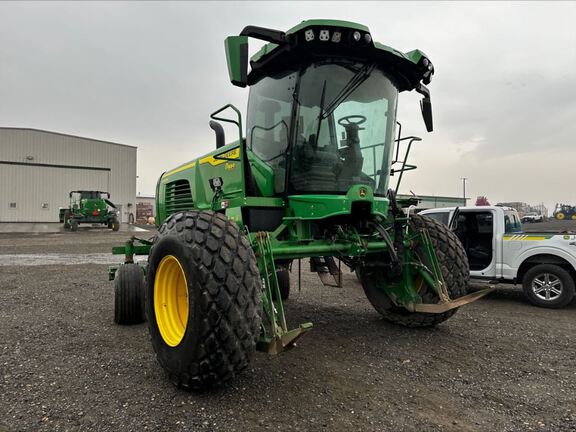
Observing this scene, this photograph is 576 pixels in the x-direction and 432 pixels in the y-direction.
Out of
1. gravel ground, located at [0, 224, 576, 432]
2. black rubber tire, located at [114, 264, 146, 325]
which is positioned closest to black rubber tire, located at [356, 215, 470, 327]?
gravel ground, located at [0, 224, 576, 432]

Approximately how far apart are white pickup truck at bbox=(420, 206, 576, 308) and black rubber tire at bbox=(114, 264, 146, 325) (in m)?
5.58

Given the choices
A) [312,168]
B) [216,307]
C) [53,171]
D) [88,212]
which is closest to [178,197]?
[312,168]

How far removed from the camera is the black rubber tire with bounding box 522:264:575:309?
6.70 m

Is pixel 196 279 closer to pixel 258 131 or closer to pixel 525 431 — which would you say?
pixel 258 131

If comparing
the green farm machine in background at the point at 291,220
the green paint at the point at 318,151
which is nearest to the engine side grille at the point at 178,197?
the green farm machine in background at the point at 291,220

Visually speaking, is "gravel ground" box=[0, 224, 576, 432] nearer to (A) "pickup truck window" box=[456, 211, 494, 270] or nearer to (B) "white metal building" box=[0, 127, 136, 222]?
(A) "pickup truck window" box=[456, 211, 494, 270]

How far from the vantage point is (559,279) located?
6.84 m

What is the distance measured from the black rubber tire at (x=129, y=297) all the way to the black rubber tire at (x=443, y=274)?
2729 millimetres

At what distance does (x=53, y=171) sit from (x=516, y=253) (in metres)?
41.7

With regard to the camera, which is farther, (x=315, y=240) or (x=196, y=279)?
(x=315, y=240)

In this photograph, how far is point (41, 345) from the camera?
14.2ft

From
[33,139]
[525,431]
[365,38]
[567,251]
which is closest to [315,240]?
[365,38]

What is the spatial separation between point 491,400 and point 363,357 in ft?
3.97

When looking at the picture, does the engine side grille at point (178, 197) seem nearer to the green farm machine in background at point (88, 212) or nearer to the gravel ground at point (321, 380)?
the gravel ground at point (321, 380)
